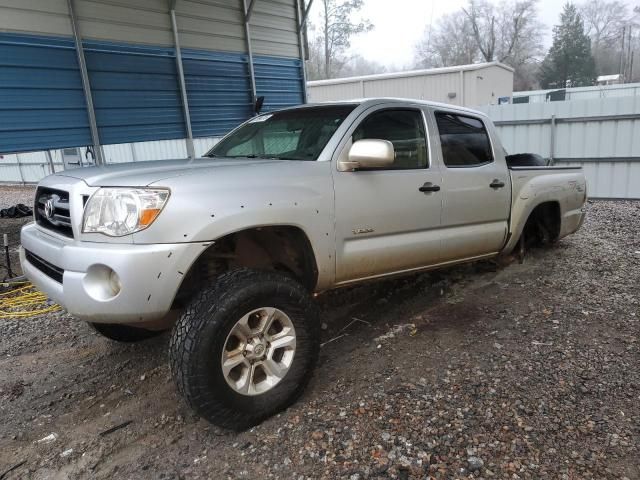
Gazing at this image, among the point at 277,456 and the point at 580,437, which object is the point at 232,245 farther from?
the point at 580,437

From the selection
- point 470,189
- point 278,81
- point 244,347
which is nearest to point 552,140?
point 278,81

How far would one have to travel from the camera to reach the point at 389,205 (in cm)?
341

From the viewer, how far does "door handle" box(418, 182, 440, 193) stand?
3635mm

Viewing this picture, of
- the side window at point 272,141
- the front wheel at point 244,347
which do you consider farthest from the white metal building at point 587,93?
the front wheel at point 244,347

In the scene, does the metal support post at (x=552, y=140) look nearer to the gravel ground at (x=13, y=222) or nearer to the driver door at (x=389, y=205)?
the driver door at (x=389, y=205)

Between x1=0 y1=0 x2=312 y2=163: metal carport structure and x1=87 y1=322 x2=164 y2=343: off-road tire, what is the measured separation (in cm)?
351

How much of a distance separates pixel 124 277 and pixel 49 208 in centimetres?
89

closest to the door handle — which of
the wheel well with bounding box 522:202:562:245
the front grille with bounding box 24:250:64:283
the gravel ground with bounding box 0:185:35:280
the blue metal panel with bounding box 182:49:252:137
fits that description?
the wheel well with bounding box 522:202:562:245

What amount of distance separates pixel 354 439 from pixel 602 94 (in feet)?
105

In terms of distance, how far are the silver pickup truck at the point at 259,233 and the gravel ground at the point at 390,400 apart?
29 centimetres

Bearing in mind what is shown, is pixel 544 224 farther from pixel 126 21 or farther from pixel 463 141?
pixel 126 21

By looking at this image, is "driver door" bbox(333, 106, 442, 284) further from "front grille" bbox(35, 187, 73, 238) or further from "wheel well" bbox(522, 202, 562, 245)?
"wheel well" bbox(522, 202, 562, 245)

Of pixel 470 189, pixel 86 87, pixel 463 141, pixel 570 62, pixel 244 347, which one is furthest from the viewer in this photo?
pixel 570 62

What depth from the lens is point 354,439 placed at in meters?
2.58
